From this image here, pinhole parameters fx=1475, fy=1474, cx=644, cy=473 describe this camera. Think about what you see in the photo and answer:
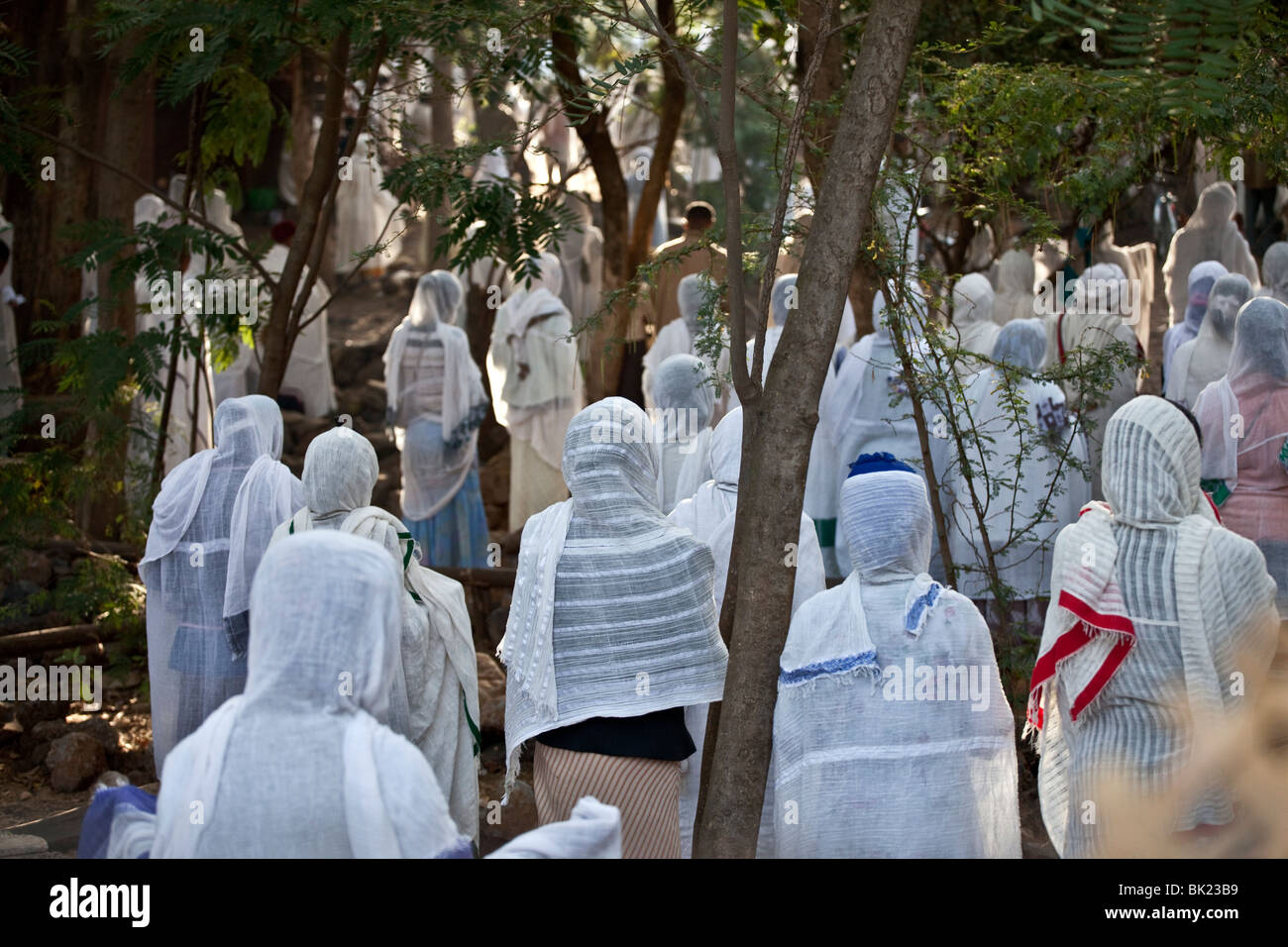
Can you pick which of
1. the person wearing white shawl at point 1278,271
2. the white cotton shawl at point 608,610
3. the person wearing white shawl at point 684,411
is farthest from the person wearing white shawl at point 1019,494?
the white cotton shawl at point 608,610

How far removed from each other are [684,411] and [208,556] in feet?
7.71

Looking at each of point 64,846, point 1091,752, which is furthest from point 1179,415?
point 64,846

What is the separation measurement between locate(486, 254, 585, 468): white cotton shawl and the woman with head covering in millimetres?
4816

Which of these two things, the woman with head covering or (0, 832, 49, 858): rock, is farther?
the woman with head covering

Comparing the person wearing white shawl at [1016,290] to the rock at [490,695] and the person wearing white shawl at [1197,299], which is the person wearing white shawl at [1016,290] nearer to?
the person wearing white shawl at [1197,299]

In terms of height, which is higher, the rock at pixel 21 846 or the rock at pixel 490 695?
the rock at pixel 490 695

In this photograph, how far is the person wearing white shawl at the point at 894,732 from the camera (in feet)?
11.9

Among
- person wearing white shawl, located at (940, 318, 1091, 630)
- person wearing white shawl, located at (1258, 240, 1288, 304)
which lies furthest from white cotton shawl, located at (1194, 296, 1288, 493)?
person wearing white shawl, located at (1258, 240, 1288, 304)

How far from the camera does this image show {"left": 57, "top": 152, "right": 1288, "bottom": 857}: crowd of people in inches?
110

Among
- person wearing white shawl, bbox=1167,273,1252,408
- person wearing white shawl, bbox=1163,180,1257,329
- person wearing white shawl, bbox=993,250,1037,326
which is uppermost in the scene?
person wearing white shawl, bbox=1163,180,1257,329

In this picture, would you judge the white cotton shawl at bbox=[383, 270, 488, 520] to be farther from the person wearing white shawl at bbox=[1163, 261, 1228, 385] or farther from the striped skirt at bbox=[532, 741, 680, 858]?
the striped skirt at bbox=[532, 741, 680, 858]

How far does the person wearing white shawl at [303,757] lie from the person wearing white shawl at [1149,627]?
76.2 inches

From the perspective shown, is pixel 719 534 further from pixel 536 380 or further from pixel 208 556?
pixel 536 380

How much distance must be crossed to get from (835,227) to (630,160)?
53.4 ft
